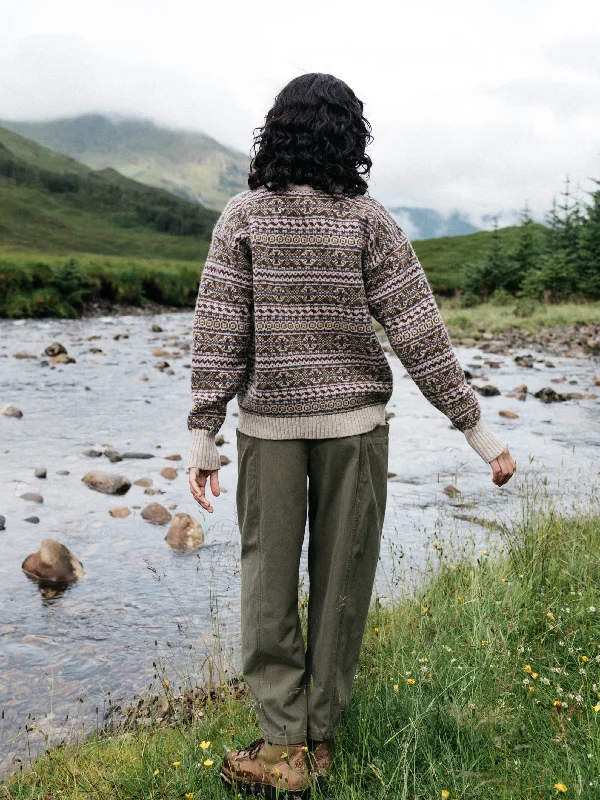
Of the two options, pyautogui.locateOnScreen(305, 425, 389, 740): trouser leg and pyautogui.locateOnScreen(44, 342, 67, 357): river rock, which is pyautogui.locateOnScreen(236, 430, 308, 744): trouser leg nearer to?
pyautogui.locateOnScreen(305, 425, 389, 740): trouser leg

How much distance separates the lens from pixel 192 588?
20.1ft

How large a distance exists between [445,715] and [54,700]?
7.92ft

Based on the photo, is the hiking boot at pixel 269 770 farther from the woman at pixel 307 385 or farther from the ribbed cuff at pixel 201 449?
the ribbed cuff at pixel 201 449

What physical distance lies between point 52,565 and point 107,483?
2519 mm

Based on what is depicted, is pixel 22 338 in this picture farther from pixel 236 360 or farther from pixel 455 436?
pixel 236 360

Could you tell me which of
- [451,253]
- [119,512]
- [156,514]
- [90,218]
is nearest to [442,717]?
[156,514]

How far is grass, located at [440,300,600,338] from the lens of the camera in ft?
97.1

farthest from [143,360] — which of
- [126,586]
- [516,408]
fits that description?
[126,586]

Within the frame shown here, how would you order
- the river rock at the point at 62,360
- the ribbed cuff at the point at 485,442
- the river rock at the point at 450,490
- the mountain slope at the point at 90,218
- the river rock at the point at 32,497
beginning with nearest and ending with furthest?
the ribbed cuff at the point at 485,442 < the river rock at the point at 32,497 < the river rock at the point at 450,490 < the river rock at the point at 62,360 < the mountain slope at the point at 90,218

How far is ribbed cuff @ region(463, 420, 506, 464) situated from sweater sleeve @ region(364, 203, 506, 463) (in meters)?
0.12

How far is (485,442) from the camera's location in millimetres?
3350

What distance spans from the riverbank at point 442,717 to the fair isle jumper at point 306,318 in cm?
124

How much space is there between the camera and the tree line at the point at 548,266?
1540 inches

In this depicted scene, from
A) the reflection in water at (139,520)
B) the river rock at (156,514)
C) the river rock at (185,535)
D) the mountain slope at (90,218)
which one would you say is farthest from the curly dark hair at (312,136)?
the mountain slope at (90,218)
